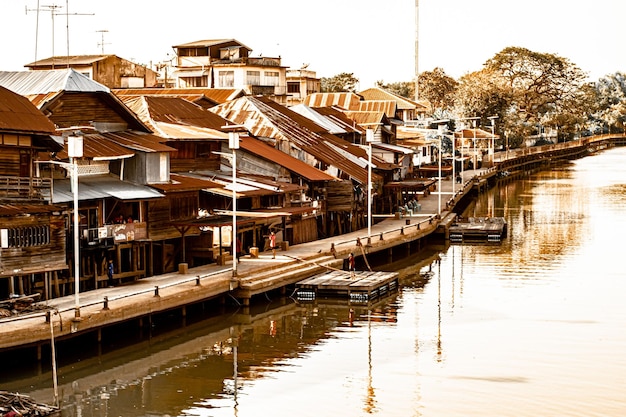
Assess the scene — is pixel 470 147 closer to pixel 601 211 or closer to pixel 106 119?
pixel 601 211

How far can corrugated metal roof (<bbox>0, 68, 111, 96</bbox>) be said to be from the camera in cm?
4716

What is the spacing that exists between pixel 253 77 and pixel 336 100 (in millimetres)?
9087

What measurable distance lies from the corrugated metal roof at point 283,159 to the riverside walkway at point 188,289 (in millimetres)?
3924

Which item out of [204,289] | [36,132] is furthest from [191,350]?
[36,132]

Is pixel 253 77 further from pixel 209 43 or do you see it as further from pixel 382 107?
pixel 382 107

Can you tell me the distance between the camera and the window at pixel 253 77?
112m

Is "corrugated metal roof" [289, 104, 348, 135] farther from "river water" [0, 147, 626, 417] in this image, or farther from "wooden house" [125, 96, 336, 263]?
"river water" [0, 147, 626, 417]

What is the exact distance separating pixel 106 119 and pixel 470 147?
109m

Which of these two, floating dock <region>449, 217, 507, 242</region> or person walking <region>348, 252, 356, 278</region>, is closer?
person walking <region>348, 252, 356, 278</region>

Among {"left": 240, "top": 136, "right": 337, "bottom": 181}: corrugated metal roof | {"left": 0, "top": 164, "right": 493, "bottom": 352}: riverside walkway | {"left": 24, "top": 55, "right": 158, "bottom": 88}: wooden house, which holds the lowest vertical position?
{"left": 0, "top": 164, "right": 493, "bottom": 352}: riverside walkway

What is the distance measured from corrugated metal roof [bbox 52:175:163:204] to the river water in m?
6.00

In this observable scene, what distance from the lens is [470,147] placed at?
154m

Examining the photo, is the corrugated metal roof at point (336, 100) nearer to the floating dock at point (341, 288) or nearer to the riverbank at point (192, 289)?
the riverbank at point (192, 289)

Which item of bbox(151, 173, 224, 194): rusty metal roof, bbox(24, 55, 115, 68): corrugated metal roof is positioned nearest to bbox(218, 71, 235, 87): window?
bbox(24, 55, 115, 68): corrugated metal roof
